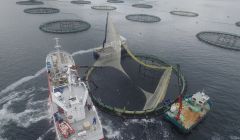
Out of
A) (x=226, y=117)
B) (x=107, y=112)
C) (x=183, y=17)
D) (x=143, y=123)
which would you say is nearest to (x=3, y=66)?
(x=107, y=112)

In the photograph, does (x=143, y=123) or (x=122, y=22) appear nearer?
(x=143, y=123)

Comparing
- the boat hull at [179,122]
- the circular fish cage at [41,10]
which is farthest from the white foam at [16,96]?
the circular fish cage at [41,10]

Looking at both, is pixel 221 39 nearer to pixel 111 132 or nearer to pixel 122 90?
pixel 122 90

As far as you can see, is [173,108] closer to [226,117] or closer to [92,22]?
[226,117]

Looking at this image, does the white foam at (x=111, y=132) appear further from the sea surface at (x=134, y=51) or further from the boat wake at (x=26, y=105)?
the boat wake at (x=26, y=105)

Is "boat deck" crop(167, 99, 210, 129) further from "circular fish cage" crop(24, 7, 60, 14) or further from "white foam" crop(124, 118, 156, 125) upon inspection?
"circular fish cage" crop(24, 7, 60, 14)

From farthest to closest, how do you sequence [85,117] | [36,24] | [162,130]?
1. [36,24]
2. [162,130]
3. [85,117]

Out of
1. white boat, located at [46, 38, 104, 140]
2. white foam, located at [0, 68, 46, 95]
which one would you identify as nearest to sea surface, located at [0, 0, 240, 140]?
white foam, located at [0, 68, 46, 95]
